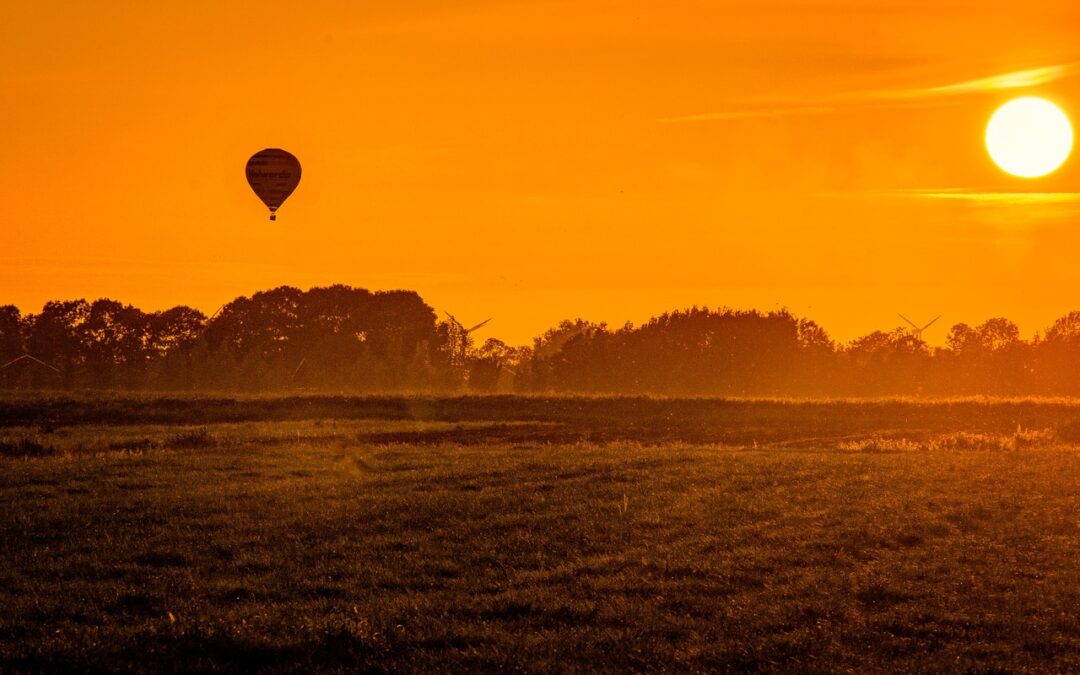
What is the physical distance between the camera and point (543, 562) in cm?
2181

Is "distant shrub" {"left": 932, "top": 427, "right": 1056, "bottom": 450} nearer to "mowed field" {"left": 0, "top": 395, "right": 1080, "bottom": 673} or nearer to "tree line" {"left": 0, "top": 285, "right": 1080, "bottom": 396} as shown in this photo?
"mowed field" {"left": 0, "top": 395, "right": 1080, "bottom": 673}

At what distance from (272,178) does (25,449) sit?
1992 cm

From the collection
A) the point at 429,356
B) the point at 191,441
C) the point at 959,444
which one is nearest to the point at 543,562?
the point at 191,441

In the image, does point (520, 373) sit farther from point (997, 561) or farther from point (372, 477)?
point (997, 561)

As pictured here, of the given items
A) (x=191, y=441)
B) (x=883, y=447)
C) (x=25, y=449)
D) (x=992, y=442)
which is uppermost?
(x=992, y=442)

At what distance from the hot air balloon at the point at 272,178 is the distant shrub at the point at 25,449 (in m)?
17.8

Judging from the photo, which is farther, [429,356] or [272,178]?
[429,356]

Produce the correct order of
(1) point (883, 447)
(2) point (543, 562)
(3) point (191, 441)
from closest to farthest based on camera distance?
1. (2) point (543, 562)
2. (1) point (883, 447)
3. (3) point (191, 441)

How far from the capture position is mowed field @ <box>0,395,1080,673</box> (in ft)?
52.2

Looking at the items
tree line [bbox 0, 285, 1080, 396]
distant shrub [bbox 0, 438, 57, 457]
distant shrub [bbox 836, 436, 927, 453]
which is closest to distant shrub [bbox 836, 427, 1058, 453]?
distant shrub [bbox 836, 436, 927, 453]

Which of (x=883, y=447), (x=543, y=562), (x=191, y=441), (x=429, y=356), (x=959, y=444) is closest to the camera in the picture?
(x=543, y=562)

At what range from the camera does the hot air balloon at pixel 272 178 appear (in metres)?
61.4

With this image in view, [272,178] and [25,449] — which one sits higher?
[272,178]

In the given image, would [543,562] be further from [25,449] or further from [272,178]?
[272,178]
